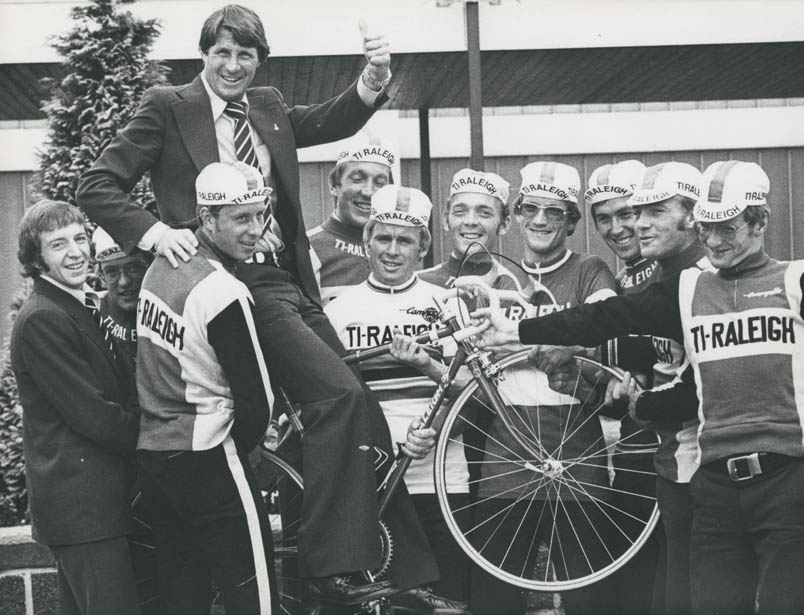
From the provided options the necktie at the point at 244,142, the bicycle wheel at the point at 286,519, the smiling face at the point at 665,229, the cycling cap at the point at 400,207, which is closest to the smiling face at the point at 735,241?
the smiling face at the point at 665,229

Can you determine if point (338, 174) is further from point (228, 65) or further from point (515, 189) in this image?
point (515, 189)

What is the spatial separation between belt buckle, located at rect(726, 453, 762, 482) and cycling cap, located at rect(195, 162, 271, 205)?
6.11 ft

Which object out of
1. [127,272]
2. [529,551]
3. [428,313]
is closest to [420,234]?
[428,313]

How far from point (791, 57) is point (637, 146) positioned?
321 centimetres

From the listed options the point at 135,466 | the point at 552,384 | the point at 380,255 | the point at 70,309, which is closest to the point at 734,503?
the point at 552,384

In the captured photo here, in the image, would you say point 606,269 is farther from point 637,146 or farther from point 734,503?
point 637,146

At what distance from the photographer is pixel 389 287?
5.00 m

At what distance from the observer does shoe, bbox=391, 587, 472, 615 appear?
4.70 metres

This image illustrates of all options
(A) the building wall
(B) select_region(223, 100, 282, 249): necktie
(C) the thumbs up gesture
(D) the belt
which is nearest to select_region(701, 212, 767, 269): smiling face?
(D) the belt

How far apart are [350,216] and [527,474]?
1.53 m

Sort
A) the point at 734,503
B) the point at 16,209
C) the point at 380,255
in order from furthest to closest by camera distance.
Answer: the point at 16,209 → the point at 380,255 → the point at 734,503

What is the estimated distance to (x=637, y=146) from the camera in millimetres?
11227

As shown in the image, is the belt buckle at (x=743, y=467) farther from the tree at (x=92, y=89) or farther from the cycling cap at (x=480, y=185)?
the tree at (x=92, y=89)

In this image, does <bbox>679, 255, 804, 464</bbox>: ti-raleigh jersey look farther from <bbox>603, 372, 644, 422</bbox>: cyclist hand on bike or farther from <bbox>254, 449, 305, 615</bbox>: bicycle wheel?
<bbox>254, 449, 305, 615</bbox>: bicycle wheel
